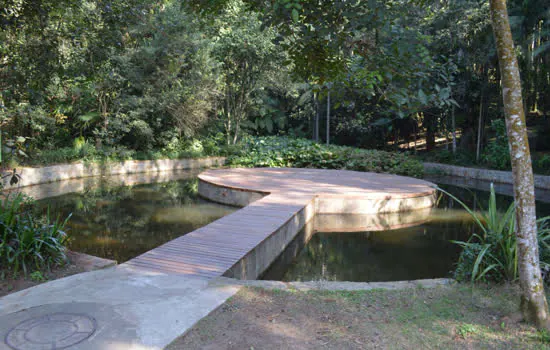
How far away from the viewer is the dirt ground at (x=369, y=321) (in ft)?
8.39

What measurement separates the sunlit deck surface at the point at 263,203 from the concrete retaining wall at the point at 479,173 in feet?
13.6

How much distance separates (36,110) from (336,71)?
1124cm

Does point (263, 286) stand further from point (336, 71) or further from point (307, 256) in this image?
point (307, 256)

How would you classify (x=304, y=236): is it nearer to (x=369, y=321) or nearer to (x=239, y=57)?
(x=369, y=321)

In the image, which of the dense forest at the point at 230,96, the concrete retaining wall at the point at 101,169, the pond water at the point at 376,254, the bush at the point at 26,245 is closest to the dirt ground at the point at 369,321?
the pond water at the point at 376,254

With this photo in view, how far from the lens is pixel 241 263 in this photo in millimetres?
4316

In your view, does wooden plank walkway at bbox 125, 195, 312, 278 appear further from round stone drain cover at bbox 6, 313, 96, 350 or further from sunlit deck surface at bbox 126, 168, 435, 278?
round stone drain cover at bbox 6, 313, 96, 350

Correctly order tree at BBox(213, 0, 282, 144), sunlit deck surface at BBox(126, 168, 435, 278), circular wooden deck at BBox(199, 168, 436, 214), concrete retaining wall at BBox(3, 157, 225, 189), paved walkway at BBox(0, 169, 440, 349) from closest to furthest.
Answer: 1. paved walkway at BBox(0, 169, 440, 349)
2. sunlit deck surface at BBox(126, 168, 435, 278)
3. circular wooden deck at BBox(199, 168, 436, 214)
4. concrete retaining wall at BBox(3, 157, 225, 189)
5. tree at BBox(213, 0, 282, 144)

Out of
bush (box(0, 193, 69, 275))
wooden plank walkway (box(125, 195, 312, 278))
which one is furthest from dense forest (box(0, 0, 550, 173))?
wooden plank walkway (box(125, 195, 312, 278))

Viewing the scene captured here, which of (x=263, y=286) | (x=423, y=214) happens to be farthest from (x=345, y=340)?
(x=423, y=214)

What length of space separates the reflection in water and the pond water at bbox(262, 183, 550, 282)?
205 cm

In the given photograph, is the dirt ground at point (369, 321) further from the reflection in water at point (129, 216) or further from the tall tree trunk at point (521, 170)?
the reflection in water at point (129, 216)

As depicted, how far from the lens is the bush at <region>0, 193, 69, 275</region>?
12.3 feet

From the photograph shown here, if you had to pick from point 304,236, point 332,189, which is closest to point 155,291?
point 304,236
